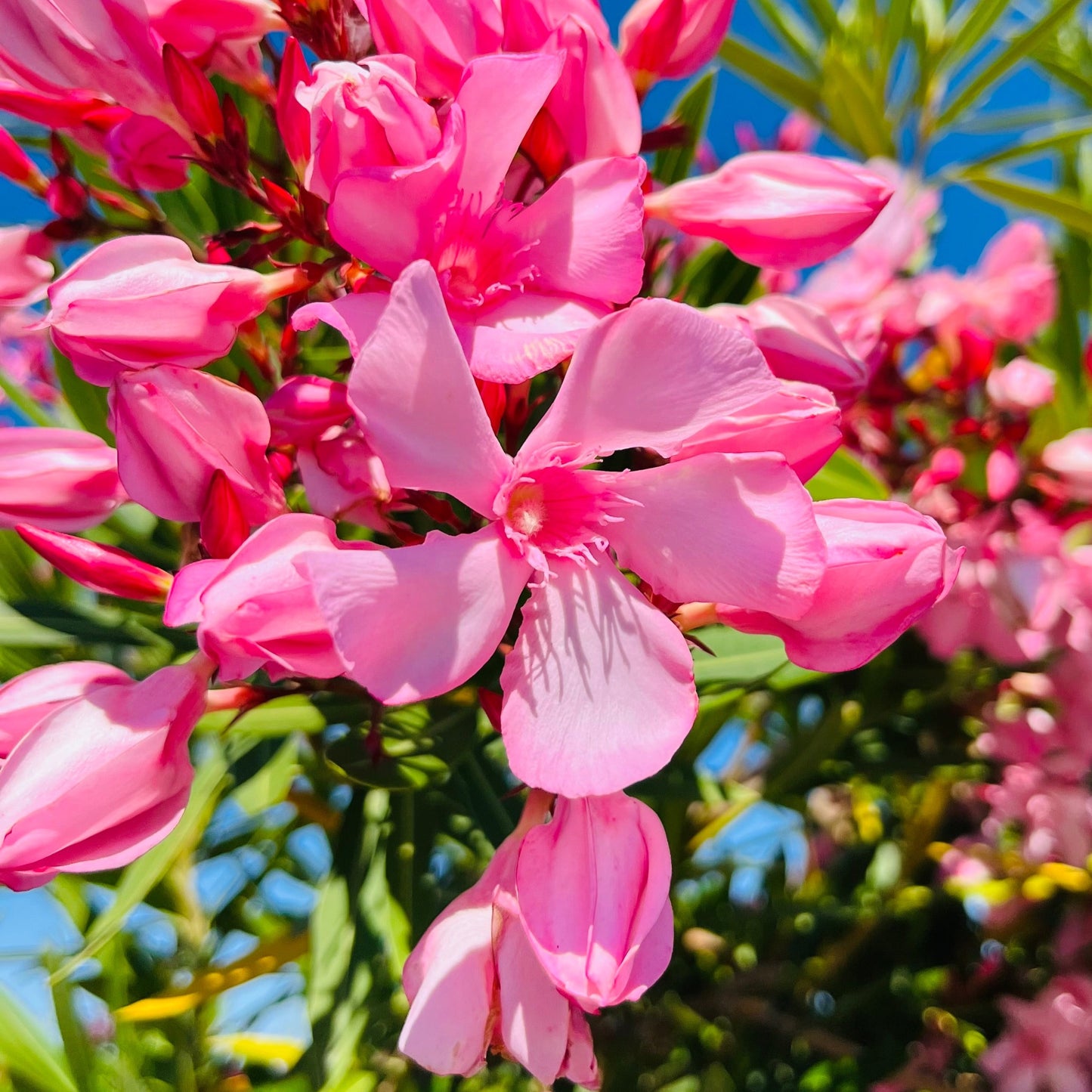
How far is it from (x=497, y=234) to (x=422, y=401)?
0.36 feet

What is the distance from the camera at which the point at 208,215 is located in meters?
0.85

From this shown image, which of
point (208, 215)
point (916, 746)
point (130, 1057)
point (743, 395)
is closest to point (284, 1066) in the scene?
point (130, 1057)

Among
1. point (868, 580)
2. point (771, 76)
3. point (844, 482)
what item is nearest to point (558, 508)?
point (868, 580)

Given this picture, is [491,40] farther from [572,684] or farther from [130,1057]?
[130,1057]

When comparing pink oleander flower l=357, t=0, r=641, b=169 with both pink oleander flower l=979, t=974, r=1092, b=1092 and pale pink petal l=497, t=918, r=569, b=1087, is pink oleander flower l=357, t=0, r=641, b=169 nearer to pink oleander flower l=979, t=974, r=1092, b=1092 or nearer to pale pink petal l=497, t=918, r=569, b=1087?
pale pink petal l=497, t=918, r=569, b=1087

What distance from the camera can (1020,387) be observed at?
3.16 feet

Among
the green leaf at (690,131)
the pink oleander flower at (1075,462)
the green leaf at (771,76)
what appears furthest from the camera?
the green leaf at (771,76)

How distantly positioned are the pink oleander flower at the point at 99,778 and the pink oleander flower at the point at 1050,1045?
1.06m

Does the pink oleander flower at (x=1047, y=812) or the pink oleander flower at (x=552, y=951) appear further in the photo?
the pink oleander flower at (x=1047, y=812)

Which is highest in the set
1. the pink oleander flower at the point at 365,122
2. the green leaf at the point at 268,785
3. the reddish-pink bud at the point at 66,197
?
the pink oleander flower at the point at 365,122

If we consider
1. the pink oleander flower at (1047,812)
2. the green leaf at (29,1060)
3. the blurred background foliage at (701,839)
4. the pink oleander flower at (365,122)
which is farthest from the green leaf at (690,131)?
the green leaf at (29,1060)

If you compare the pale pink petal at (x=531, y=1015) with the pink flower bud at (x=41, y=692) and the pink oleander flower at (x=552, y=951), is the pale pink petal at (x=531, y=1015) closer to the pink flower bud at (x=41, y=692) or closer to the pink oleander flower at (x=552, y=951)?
the pink oleander flower at (x=552, y=951)

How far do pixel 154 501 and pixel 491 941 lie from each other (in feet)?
0.83

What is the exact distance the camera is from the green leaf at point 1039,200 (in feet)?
2.81
